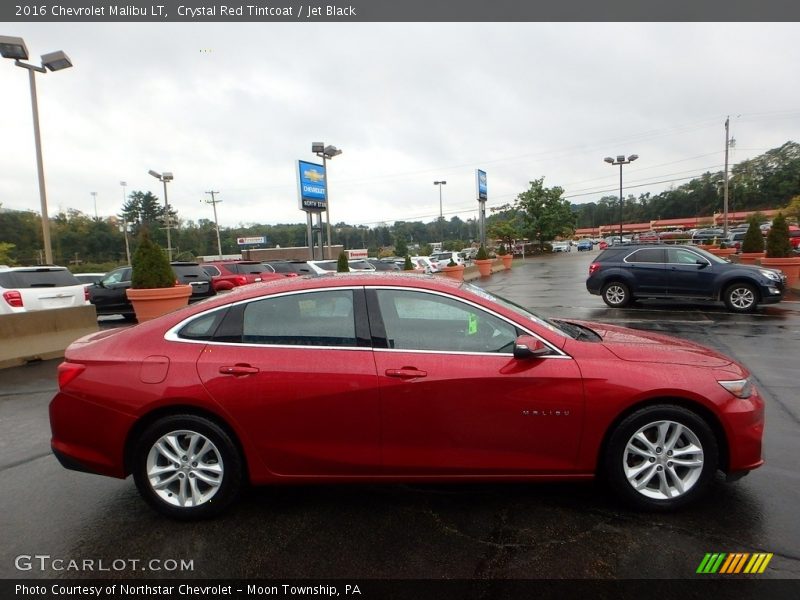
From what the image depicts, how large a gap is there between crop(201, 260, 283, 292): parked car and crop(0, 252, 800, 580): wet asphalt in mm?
11933

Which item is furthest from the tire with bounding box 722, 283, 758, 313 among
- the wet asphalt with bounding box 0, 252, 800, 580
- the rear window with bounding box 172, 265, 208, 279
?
the rear window with bounding box 172, 265, 208, 279

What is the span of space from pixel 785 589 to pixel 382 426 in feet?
7.15

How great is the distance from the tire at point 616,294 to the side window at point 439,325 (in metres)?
10.8

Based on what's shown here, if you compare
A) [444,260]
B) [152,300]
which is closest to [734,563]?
[152,300]

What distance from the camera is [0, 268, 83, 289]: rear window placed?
927 cm

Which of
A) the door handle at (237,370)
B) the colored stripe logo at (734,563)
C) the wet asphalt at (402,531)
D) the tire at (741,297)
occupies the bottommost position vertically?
the colored stripe logo at (734,563)

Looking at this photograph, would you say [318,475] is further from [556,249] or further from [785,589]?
[556,249]

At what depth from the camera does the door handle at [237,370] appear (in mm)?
3047

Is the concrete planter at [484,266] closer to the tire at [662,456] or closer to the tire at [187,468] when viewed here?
the tire at [662,456]

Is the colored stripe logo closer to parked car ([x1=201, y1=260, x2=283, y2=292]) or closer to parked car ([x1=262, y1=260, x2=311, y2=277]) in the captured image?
parked car ([x1=201, y1=260, x2=283, y2=292])

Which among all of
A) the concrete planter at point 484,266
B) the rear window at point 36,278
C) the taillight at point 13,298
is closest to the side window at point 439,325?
the taillight at point 13,298

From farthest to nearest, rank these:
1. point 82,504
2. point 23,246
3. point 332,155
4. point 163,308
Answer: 1. point 23,246
2. point 332,155
3. point 163,308
4. point 82,504

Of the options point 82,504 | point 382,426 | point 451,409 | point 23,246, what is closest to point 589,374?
point 451,409

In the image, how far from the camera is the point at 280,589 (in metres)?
2.53
